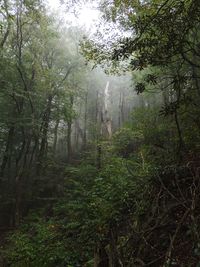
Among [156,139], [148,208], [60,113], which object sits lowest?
[148,208]

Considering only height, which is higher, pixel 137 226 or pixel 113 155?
pixel 113 155

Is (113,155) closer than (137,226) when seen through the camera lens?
No

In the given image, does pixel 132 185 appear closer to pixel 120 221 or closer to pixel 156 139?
pixel 120 221

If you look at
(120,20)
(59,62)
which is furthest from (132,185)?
(59,62)

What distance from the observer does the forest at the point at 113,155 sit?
4516 mm

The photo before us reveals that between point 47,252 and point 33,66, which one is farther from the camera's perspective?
point 33,66

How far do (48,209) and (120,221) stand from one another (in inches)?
374

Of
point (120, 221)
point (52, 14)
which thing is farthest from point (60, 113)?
point (120, 221)

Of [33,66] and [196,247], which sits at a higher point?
[33,66]

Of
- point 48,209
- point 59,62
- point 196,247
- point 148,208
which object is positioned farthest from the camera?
point 59,62

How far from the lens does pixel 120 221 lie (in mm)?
5465

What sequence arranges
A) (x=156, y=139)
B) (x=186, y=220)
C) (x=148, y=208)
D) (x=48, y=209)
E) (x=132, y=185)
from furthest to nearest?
1. (x=48, y=209)
2. (x=156, y=139)
3. (x=132, y=185)
4. (x=148, y=208)
5. (x=186, y=220)

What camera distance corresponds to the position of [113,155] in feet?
41.1

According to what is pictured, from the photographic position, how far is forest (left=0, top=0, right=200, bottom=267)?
14.8 feet
